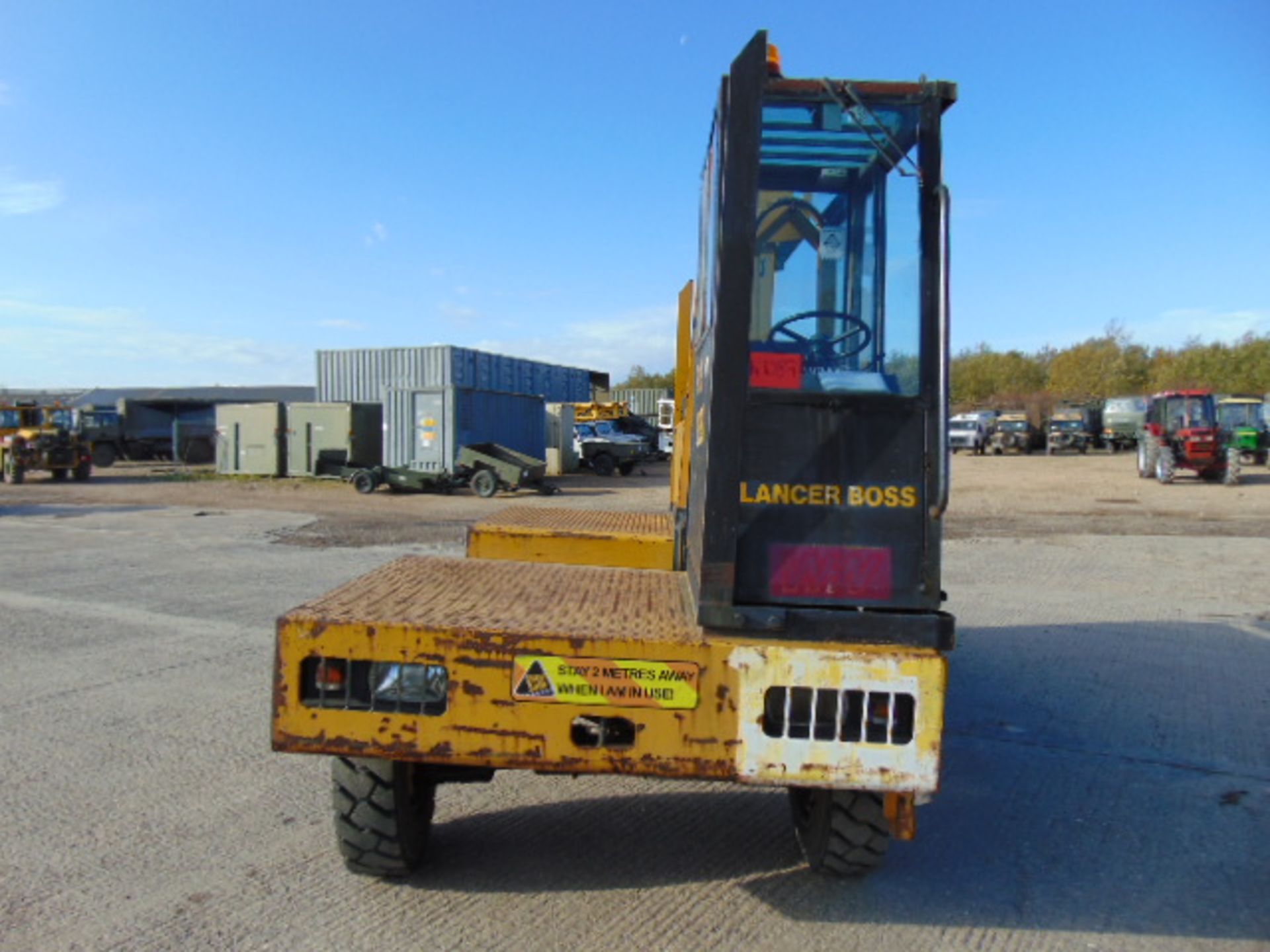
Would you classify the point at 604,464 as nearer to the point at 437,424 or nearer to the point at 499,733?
the point at 437,424

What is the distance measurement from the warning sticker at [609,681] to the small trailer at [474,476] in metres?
20.3

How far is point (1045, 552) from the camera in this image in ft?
44.5

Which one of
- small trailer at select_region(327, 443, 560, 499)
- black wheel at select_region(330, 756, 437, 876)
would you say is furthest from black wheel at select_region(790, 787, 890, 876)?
small trailer at select_region(327, 443, 560, 499)

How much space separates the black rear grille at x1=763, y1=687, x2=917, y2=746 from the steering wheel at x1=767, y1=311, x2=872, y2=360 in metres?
1.13

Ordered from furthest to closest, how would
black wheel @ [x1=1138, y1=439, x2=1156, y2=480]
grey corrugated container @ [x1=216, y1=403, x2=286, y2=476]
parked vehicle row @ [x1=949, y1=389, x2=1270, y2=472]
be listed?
1. parked vehicle row @ [x1=949, y1=389, x2=1270, y2=472]
2. grey corrugated container @ [x1=216, y1=403, x2=286, y2=476]
3. black wheel @ [x1=1138, y1=439, x2=1156, y2=480]

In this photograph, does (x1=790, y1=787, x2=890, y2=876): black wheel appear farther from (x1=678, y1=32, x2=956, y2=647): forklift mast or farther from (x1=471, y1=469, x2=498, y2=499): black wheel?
(x1=471, y1=469, x2=498, y2=499): black wheel

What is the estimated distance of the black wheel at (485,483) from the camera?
23188 millimetres

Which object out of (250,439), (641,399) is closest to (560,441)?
(250,439)

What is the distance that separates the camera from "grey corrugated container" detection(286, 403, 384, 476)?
27.0 m

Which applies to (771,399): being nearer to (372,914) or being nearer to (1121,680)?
(372,914)

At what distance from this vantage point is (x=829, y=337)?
3.42 meters

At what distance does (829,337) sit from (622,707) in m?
1.44

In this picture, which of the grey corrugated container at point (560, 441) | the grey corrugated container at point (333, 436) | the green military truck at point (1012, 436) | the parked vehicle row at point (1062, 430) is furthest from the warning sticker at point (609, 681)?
the green military truck at point (1012, 436)

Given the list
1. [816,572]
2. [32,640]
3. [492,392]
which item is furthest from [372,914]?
[492,392]
